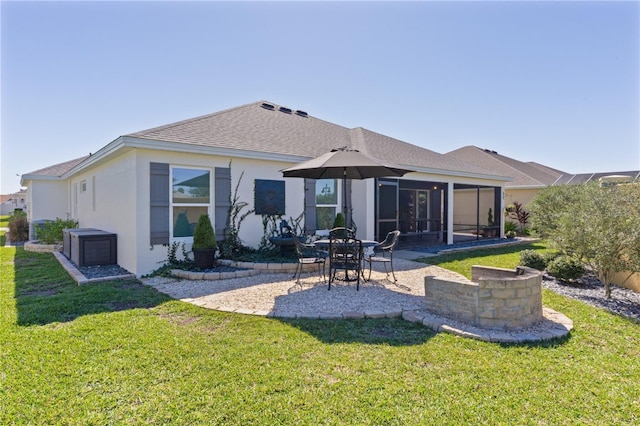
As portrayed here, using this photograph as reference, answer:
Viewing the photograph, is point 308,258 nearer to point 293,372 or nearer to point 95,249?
point 293,372

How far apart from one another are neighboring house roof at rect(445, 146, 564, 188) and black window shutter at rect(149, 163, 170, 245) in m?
15.8

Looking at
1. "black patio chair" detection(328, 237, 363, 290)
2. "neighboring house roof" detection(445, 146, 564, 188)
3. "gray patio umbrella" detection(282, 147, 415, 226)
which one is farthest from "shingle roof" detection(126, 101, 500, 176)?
"neighboring house roof" detection(445, 146, 564, 188)

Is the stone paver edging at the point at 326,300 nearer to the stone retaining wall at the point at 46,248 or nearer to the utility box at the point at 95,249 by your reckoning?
the utility box at the point at 95,249

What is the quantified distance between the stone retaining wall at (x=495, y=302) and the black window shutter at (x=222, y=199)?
5764mm

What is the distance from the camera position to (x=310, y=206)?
32.6 feet

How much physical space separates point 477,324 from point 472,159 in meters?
18.9

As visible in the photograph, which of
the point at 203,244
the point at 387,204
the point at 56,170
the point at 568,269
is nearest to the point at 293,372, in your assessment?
the point at 203,244

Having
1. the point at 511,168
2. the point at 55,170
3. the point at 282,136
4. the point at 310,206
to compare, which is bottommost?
the point at 310,206

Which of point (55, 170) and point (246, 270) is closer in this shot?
point (246, 270)

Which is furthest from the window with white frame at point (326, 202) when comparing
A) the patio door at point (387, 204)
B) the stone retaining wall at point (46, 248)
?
the stone retaining wall at point (46, 248)

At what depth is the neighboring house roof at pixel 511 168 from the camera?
767 inches

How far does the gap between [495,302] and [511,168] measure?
19.8 metres

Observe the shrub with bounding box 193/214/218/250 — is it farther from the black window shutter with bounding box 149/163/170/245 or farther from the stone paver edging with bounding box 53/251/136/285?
the stone paver edging with bounding box 53/251/136/285

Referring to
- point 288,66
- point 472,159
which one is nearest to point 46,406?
point 288,66
